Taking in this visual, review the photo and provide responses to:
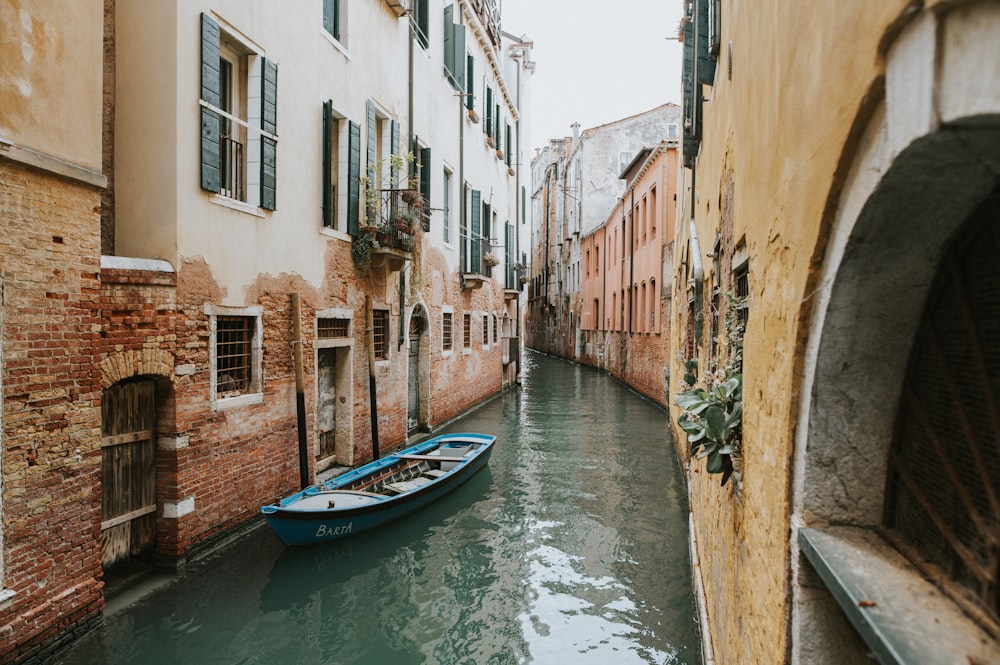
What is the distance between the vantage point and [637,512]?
349 inches

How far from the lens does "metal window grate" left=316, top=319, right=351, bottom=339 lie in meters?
8.97

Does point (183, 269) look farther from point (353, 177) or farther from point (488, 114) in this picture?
point (488, 114)

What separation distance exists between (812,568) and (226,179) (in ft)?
23.3

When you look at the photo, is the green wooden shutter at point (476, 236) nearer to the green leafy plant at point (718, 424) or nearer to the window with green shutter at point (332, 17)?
the window with green shutter at point (332, 17)

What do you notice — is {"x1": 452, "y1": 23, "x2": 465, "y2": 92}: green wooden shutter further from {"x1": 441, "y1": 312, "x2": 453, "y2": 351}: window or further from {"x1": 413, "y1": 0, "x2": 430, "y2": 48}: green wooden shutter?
{"x1": 441, "y1": 312, "x2": 453, "y2": 351}: window

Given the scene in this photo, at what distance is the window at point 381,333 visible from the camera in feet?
36.2

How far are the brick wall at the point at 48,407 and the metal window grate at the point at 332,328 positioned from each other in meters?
3.90

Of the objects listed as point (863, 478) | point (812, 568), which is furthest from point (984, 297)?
point (812, 568)

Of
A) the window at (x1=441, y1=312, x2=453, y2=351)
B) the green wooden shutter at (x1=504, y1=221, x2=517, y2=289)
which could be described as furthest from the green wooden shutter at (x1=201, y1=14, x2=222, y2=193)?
the green wooden shutter at (x1=504, y1=221, x2=517, y2=289)

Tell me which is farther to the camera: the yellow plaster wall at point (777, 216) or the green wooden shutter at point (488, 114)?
the green wooden shutter at point (488, 114)

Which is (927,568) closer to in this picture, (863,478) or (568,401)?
(863,478)

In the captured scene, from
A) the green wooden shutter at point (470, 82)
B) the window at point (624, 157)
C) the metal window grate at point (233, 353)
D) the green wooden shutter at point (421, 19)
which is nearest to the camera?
the metal window grate at point (233, 353)

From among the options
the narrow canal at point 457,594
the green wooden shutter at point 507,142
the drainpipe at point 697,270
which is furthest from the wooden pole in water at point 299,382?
the green wooden shutter at point 507,142

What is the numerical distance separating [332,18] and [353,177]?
2.27 metres
